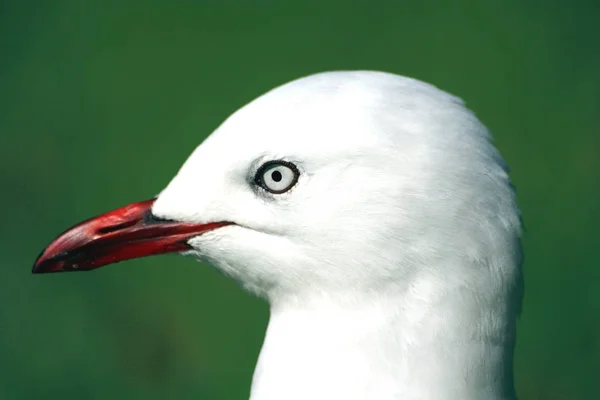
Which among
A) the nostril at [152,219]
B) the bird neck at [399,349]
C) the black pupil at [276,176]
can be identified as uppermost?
the black pupil at [276,176]

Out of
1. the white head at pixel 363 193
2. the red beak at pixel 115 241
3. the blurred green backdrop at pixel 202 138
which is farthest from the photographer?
the blurred green backdrop at pixel 202 138

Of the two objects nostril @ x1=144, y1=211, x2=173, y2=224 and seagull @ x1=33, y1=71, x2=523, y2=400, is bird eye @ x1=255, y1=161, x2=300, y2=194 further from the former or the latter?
nostril @ x1=144, y1=211, x2=173, y2=224

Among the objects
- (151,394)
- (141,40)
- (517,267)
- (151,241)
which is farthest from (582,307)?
(141,40)

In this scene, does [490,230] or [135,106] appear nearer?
[490,230]

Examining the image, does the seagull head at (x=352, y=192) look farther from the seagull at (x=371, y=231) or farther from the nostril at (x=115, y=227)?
the nostril at (x=115, y=227)

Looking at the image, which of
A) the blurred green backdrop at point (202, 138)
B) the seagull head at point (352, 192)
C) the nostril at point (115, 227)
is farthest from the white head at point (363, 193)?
the blurred green backdrop at point (202, 138)

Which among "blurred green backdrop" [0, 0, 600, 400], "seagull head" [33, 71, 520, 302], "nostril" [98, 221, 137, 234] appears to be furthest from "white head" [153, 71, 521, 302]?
"blurred green backdrop" [0, 0, 600, 400]

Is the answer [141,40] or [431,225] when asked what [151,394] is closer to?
[141,40]

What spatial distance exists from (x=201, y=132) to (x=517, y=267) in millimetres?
2679

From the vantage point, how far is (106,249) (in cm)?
162

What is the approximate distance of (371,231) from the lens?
56.4 inches

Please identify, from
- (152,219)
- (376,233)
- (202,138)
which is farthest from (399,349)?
(202,138)

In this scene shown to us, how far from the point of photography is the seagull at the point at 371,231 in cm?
143

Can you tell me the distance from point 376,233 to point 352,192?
8 centimetres
